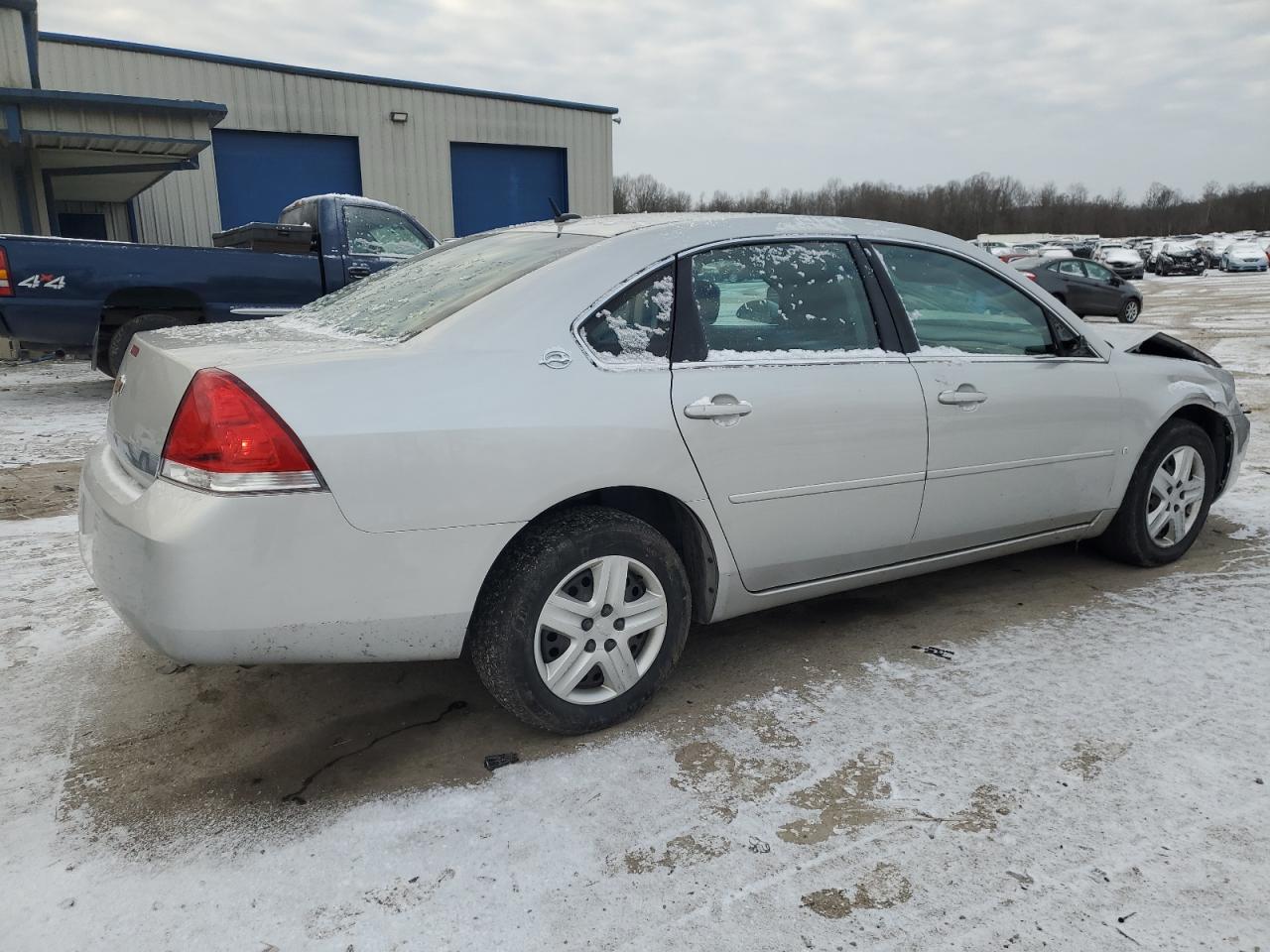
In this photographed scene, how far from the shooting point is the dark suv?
20.4 meters

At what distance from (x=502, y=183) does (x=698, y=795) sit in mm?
16540

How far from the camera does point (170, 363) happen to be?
253 cm

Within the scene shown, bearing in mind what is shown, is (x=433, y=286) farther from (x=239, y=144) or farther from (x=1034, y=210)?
(x=1034, y=210)

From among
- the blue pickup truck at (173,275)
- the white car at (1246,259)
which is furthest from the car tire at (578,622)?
the white car at (1246,259)

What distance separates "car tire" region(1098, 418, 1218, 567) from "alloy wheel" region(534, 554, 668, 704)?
2.42m

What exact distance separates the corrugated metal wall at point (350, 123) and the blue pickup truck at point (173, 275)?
5.92 m

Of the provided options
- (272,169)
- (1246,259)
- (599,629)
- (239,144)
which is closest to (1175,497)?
(599,629)

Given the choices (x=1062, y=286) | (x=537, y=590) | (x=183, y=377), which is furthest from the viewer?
(x=1062, y=286)

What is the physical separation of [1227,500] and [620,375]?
431 cm

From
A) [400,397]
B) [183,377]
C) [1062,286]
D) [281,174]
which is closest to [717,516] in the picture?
[400,397]

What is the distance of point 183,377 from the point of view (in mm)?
2406

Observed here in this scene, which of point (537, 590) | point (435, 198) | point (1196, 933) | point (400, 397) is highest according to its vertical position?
point (435, 198)

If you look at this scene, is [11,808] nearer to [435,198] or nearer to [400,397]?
[400,397]

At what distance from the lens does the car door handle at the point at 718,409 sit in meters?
2.80
